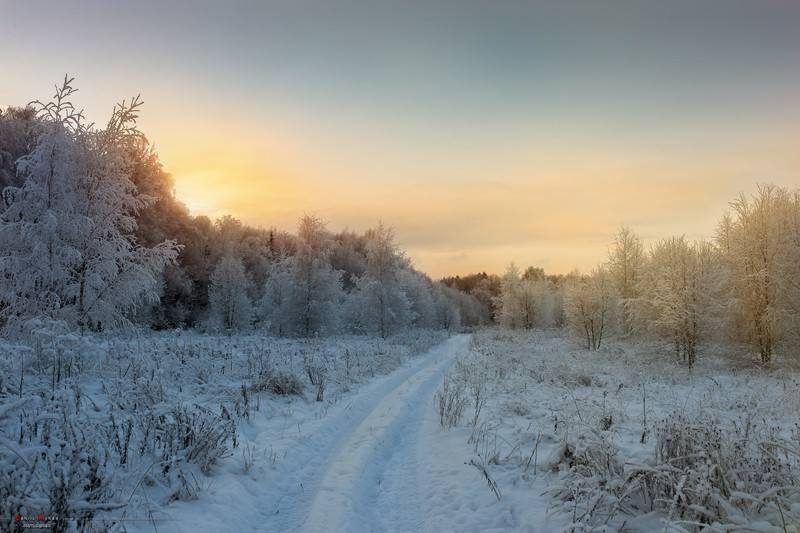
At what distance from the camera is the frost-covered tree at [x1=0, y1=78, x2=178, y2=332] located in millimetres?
11945

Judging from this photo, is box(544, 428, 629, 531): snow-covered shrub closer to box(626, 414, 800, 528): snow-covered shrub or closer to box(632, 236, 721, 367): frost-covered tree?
box(626, 414, 800, 528): snow-covered shrub

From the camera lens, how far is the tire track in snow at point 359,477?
5.15 meters

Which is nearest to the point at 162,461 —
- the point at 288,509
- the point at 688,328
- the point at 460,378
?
the point at 288,509

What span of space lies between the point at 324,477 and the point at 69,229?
11.2 m

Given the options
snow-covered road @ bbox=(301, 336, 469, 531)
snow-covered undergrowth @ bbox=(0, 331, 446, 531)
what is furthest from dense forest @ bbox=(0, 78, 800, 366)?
snow-covered road @ bbox=(301, 336, 469, 531)

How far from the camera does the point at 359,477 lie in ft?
21.1

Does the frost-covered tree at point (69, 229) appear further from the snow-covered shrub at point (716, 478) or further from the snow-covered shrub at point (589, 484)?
the snow-covered shrub at point (716, 478)

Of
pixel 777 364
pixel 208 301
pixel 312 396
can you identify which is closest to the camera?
pixel 312 396

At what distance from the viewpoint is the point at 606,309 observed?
35469 mm

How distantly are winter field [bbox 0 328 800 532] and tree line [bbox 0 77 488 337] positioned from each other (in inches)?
104

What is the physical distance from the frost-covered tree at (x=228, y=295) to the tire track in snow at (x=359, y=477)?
1254 inches

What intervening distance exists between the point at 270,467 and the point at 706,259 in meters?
25.2

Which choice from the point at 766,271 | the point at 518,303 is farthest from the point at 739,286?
the point at 518,303

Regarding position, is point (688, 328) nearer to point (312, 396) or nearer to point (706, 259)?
point (706, 259)
